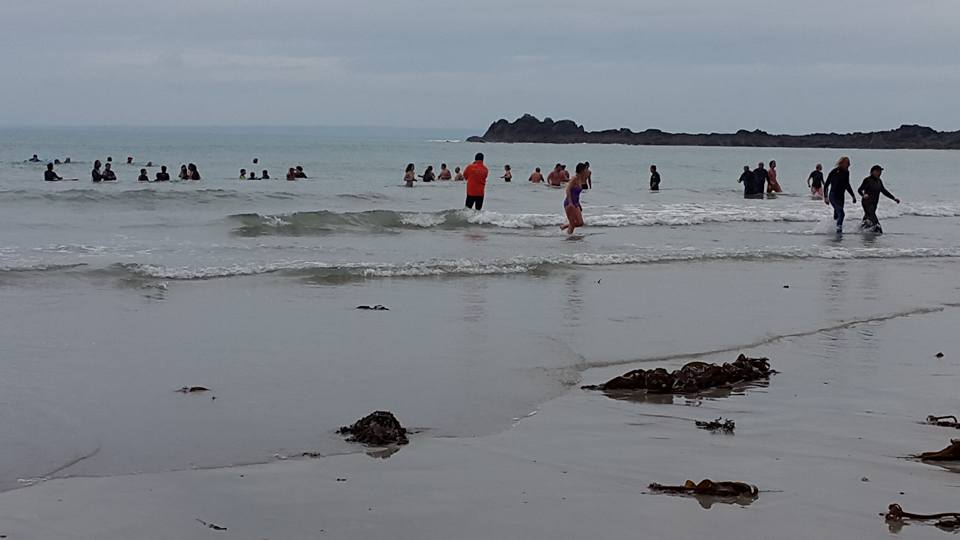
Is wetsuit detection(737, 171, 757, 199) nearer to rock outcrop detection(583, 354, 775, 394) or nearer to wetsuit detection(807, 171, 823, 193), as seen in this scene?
wetsuit detection(807, 171, 823, 193)

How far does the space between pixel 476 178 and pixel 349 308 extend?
1216cm

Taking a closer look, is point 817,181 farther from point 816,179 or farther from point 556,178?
point 556,178

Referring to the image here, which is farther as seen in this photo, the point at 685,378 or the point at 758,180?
the point at 758,180

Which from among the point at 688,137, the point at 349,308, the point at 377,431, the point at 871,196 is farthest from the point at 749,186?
the point at 688,137

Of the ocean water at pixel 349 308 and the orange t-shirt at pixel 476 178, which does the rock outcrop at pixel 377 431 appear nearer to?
the ocean water at pixel 349 308

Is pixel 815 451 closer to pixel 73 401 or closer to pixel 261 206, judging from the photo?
pixel 73 401

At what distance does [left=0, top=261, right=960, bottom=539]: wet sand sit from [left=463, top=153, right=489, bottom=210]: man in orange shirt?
1128 centimetres

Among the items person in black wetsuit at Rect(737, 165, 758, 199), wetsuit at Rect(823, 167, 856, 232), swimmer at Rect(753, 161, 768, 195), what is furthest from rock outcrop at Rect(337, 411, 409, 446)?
swimmer at Rect(753, 161, 768, 195)

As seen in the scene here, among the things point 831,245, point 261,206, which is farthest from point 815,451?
point 261,206

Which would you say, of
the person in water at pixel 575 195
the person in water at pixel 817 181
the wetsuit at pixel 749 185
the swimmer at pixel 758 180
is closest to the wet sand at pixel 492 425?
the person in water at pixel 575 195

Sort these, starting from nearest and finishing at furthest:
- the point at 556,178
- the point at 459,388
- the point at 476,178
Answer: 1. the point at 459,388
2. the point at 476,178
3. the point at 556,178

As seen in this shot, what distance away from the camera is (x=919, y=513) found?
5.09 meters

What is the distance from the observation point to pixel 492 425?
22.2 feet

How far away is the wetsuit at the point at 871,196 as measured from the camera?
21109mm
